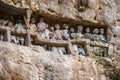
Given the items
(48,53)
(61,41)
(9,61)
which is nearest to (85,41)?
(61,41)

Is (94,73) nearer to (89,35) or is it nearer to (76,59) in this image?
(76,59)

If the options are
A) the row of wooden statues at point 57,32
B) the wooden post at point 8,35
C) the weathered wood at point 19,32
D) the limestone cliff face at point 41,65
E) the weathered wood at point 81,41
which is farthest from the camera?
the weathered wood at point 81,41

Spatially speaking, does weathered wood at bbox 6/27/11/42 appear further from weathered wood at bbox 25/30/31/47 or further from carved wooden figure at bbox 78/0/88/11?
carved wooden figure at bbox 78/0/88/11

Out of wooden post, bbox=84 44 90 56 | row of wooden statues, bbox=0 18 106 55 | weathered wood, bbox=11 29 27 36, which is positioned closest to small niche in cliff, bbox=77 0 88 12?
row of wooden statues, bbox=0 18 106 55

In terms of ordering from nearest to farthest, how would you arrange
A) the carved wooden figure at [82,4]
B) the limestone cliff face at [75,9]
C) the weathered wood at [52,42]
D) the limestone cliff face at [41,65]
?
1. the limestone cliff face at [41,65]
2. the weathered wood at [52,42]
3. the limestone cliff face at [75,9]
4. the carved wooden figure at [82,4]

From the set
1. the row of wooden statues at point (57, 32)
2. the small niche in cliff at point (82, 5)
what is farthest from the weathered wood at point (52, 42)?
the small niche in cliff at point (82, 5)

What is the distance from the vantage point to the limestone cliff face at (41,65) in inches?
485

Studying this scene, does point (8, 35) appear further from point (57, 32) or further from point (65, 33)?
point (65, 33)

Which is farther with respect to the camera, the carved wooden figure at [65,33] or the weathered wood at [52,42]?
the carved wooden figure at [65,33]

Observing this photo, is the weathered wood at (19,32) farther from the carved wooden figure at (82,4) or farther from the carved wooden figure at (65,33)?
the carved wooden figure at (82,4)

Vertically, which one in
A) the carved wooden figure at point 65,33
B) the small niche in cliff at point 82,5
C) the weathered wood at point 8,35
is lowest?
the carved wooden figure at point 65,33

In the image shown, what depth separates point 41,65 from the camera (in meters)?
12.9

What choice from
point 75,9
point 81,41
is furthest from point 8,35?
point 75,9

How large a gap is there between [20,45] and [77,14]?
3271 mm
